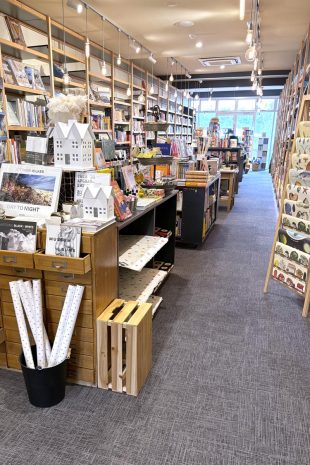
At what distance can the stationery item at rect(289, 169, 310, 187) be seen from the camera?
2867 millimetres

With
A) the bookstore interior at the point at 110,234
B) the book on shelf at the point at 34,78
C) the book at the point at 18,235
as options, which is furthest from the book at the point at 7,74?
the book at the point at 18,235

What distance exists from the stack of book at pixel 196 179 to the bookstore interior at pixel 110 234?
19 millimetres

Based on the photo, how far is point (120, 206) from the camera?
2.22m

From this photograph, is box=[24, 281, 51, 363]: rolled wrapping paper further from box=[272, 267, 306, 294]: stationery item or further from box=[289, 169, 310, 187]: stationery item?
box=[289, 169, 310, 187]: stationery item

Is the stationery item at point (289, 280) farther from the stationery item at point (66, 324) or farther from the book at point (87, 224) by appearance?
the stationery item at point (66, 324)

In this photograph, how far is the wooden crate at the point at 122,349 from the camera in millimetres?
1916

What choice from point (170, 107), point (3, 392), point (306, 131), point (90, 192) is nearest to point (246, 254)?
point (306, 131)

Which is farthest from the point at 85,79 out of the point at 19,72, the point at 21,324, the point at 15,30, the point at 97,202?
the point at 21,324

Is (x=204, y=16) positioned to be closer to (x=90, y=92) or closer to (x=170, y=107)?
(x=90, y=92)

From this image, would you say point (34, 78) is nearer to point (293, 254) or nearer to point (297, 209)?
point (297, 209)

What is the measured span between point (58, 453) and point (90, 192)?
1.33 metres

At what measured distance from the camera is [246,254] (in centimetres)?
450

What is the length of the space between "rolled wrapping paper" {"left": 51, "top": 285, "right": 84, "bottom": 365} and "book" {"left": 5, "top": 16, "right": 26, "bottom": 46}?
372cm

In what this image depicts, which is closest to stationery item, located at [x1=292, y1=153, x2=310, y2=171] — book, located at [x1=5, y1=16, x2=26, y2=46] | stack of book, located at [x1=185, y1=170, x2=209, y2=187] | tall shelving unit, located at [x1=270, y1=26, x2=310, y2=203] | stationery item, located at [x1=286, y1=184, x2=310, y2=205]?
stationery item, located at [x1=286, y1=184, x2=310, y2=205]
